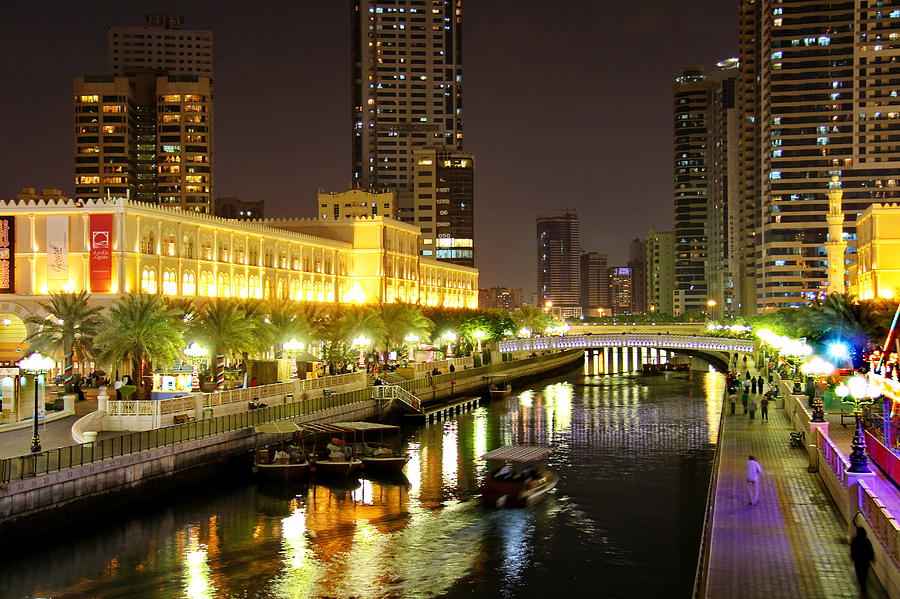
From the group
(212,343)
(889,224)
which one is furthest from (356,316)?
(889,224)

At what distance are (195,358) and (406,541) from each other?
2771cm

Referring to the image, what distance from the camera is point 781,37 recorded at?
7131 inches

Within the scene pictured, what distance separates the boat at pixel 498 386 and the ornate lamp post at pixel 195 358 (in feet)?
106

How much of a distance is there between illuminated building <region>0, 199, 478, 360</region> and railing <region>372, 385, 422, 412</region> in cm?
2071

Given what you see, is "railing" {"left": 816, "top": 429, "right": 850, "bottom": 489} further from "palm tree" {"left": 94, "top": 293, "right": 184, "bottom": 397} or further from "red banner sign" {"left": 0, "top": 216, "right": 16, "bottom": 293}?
"red banner sign" {"left": 0, "top": 216, "right": 16, "bottom": 293}

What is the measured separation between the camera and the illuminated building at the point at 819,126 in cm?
17562

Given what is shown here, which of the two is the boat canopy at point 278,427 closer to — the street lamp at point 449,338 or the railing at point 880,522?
the railing at point 880,522

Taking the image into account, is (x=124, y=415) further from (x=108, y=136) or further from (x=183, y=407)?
(x=108, y=136)

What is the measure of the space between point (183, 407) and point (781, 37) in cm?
16765

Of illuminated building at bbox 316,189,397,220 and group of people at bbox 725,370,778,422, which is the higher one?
illuminated building at bbox 316,189,397,220

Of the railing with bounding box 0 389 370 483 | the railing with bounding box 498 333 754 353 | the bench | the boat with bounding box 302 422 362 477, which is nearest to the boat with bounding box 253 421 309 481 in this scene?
the boat with bounding box 302 422 362 477

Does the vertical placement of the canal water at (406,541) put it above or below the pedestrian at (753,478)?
below

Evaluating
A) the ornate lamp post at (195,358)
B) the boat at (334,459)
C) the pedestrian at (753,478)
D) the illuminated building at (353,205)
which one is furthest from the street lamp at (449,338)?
the pedestrian at (753,478)

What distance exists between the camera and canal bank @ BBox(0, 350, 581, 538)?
31.1m
